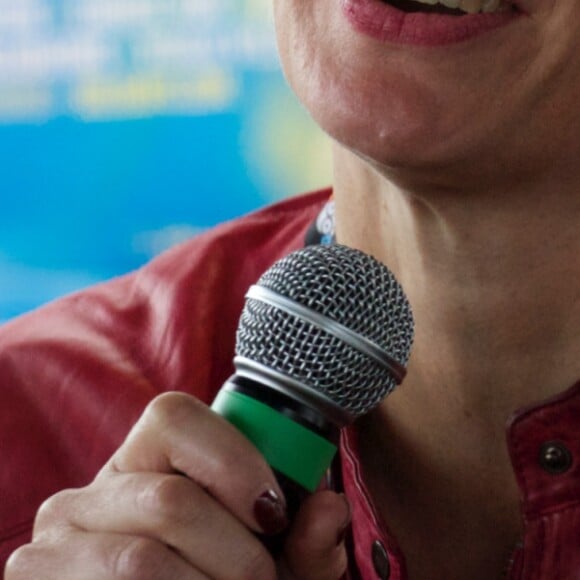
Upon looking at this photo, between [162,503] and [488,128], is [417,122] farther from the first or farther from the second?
[162,503]

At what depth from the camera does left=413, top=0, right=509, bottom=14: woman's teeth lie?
1035mm

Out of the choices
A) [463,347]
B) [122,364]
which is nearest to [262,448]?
[463,347]

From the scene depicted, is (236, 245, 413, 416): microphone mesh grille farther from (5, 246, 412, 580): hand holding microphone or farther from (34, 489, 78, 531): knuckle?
(34, 489, 78, 531): knuckle

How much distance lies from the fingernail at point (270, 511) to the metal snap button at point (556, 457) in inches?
Result: 15.7

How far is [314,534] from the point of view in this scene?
0.81m

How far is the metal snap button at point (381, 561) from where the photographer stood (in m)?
1.20

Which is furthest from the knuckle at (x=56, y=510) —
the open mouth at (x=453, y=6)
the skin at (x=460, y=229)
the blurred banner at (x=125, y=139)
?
the blurred banner at (x=125, y=139)

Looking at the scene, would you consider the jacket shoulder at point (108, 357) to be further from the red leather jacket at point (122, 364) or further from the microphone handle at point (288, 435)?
the microphone handle at point (288, 435)

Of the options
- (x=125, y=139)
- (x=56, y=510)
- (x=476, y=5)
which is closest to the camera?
(x=56, y=510)

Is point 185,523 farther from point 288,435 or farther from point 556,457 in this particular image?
point 556,457

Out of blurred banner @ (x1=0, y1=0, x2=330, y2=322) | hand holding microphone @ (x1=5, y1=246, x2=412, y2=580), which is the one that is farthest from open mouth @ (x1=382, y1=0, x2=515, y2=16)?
blurred banner @ (x1=0, y1=0, x2=330, y2=322)

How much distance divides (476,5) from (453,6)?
19 millimetres

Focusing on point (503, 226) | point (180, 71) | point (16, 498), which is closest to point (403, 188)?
point (503, 226)

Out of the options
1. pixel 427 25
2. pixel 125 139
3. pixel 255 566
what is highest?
pixel 427 25
